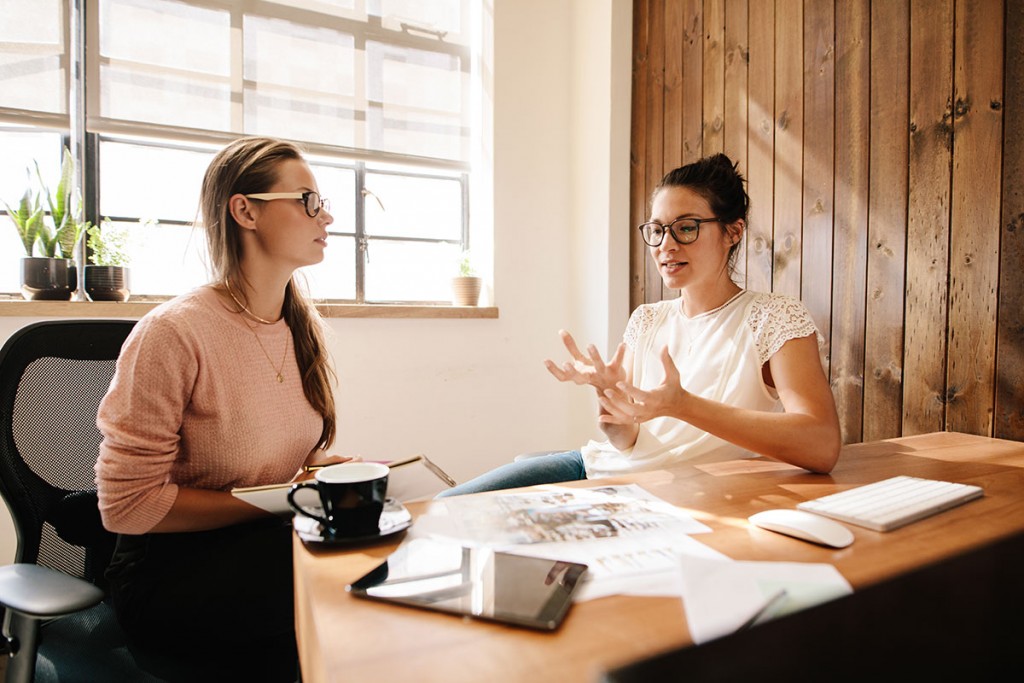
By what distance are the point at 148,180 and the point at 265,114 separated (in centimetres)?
54

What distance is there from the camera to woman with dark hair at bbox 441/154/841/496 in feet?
3.64

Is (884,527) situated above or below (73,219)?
below

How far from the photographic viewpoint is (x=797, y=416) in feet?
3.73

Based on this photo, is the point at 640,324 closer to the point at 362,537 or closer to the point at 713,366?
the point at 713,366

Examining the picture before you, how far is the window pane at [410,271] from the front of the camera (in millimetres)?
2850

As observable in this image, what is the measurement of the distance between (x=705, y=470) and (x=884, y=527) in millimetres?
381

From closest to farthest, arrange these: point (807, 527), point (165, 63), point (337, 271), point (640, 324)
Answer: point (807, 527)
point (640, 324)
point (165, 63)
point (337, 271)

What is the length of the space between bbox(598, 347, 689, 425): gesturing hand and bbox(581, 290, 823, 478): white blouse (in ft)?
0.95

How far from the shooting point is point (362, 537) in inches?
28.6

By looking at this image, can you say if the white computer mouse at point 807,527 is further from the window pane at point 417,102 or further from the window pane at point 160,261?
the window pane at point 417,102

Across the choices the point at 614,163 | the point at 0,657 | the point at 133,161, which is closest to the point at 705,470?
the point at 614,163

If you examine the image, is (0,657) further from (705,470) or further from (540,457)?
(705,470)

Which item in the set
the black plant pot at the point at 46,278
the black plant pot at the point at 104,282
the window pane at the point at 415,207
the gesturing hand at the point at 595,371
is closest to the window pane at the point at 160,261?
the black plant pot at the point at 104,282

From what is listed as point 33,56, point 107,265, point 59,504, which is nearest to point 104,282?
point 107,265
